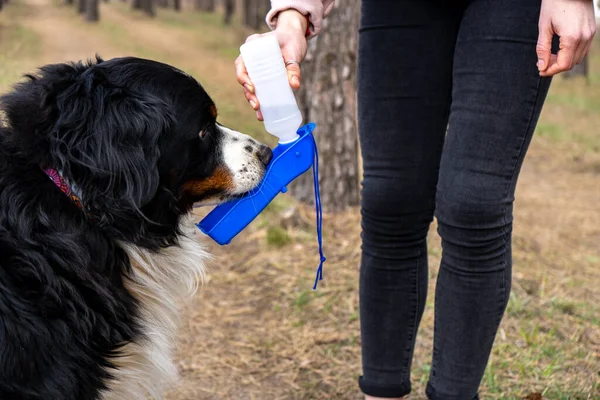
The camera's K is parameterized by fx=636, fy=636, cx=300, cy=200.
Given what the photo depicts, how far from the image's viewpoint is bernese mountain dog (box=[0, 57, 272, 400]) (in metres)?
1.69

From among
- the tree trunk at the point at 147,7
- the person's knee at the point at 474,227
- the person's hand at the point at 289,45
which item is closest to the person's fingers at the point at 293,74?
the person's hand at the point at 289,45

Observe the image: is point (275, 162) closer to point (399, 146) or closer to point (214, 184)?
point (214, 184)

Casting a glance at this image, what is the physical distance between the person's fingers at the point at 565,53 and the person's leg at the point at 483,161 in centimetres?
A: 11

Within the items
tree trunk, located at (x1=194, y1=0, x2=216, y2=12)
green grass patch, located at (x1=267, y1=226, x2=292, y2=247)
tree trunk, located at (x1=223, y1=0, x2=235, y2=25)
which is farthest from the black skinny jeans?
tree trunk, located at (x1=194, y1=0, x2=216, y2=12)

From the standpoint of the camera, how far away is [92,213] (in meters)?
1.78

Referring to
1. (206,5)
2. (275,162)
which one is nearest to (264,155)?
(275,162)

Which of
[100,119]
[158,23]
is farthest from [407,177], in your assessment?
[158,23]

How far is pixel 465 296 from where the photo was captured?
1931 millimetres

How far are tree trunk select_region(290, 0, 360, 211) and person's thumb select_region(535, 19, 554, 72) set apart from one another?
9.33ft

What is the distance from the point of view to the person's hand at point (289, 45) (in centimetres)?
188

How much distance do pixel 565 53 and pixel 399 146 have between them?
58 cm

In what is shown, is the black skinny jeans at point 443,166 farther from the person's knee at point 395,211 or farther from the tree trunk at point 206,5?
the tree trunk at point 206,5

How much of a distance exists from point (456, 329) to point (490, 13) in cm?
95

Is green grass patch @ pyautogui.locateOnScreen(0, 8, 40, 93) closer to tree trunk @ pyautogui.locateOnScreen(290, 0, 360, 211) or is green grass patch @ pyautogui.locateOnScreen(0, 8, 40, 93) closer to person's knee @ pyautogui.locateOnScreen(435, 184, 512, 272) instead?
tree trunk @ pyautogui.locateOnScreen(290, 0, 360, 211)
